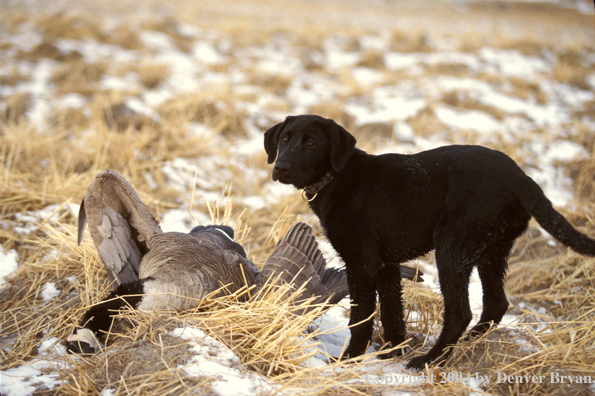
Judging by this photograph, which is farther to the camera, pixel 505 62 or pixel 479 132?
pixel 505 62

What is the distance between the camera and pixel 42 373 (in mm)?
2246

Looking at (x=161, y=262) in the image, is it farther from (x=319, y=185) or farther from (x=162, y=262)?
(x=319, y=185)

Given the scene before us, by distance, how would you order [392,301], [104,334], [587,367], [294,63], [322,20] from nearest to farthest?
[587,367] → [104,334] → [392,301] → [294,63] → [322,20]

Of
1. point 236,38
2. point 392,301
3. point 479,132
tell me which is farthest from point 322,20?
point 392,301

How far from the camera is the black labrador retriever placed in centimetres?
229

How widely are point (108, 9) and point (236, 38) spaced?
5579 millimetres

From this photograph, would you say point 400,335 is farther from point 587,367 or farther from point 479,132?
point 479,132

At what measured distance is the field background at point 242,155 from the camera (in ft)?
7.36

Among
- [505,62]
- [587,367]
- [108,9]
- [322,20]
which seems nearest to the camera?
[587,367]

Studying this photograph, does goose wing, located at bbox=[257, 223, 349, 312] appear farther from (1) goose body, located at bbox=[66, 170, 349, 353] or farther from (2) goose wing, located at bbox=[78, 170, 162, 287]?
(2) goose wing, located at bbox=[78, 170, 162, 287]

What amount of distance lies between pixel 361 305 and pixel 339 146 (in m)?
0.95

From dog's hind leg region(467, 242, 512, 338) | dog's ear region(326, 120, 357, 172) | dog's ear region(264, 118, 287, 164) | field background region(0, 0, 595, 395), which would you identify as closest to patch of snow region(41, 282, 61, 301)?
field background region(0, 0, 595, 395)

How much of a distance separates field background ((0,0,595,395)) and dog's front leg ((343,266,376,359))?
8.0 inches

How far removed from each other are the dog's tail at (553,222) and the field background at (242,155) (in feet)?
1.64
